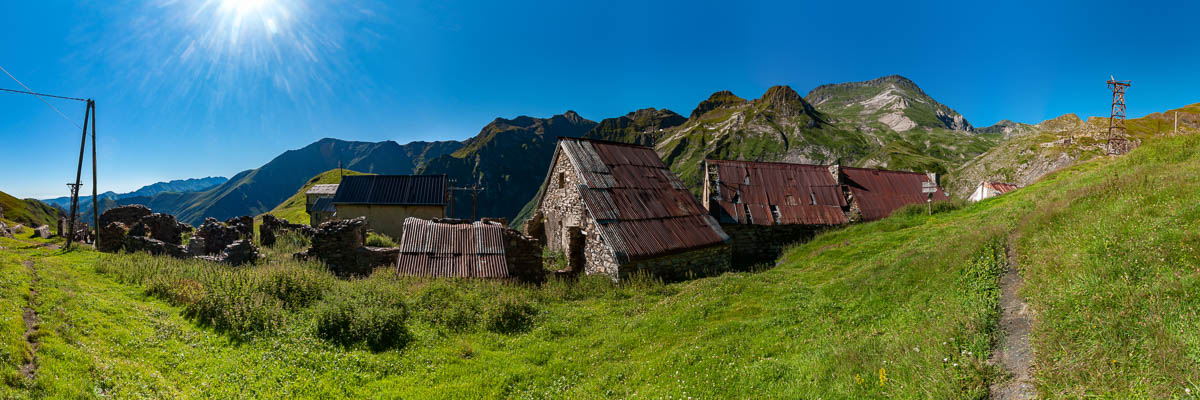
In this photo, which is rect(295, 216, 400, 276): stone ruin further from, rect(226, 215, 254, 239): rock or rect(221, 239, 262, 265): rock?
rect(226, 215, 254, 239): rock

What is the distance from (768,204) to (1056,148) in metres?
50.9

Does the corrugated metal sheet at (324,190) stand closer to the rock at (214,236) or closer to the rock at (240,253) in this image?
the rock at (214,236)

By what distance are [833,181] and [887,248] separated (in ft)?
47.1

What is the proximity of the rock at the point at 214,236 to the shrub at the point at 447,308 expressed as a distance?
55.7 feet

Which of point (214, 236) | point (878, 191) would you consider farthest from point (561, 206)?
point (878, 191)

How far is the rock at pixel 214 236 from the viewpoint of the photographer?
2122cm

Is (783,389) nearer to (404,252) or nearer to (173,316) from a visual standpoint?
(173,316)

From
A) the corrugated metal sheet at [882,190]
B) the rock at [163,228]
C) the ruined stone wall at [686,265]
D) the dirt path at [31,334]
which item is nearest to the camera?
the dirt path at [31,334]

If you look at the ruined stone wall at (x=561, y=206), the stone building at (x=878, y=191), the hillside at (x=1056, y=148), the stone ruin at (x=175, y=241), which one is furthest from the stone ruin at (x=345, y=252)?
the hillside at (x=1056, y=148)

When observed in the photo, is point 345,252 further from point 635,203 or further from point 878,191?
point 878,191

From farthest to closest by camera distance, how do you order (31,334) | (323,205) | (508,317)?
(323,205)
(508,317)
(31,334)

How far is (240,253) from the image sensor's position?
1716 cm

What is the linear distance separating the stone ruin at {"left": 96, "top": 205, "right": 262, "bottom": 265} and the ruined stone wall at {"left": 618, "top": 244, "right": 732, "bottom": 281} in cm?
1525

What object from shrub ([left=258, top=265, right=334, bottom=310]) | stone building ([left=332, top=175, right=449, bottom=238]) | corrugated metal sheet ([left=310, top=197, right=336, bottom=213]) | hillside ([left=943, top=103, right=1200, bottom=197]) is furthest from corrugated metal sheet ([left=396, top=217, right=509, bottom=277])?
hillside ([left=943, top=103, right=1200, bottom=197])
